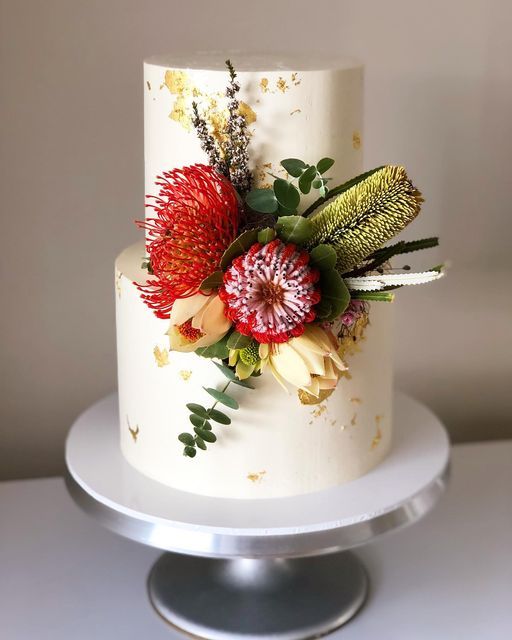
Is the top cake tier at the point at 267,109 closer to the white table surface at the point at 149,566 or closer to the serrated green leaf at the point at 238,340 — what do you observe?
the serrated green leaf at the point at 238,340

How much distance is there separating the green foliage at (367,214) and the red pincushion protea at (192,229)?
0.23 ft

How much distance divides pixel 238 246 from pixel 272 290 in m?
0.04

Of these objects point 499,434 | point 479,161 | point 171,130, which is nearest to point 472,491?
point 499,434

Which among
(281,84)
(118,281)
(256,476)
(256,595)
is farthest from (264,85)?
(256,595)

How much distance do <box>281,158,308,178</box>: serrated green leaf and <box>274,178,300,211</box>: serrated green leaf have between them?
0.01 m

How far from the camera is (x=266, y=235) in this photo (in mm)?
689

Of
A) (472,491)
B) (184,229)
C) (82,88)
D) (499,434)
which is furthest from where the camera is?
(499,434)

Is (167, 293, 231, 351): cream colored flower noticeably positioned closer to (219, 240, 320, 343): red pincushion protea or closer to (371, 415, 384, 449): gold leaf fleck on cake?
(219, 240, 320, 343): red pincushion protea

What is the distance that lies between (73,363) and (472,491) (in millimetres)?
508

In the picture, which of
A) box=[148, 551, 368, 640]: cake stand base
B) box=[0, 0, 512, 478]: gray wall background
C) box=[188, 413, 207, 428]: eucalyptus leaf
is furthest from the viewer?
box=[0, 0, 512, 478]: gray wall background

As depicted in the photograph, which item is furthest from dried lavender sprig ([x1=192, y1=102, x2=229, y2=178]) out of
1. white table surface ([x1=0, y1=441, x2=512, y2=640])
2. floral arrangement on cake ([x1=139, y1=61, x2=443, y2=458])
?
white table surface ([x1=0, y1=441, x2=512, y2=640])

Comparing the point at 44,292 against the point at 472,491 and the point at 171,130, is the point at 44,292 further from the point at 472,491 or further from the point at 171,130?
the point at 472,491

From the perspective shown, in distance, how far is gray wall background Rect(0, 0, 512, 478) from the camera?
1012 millimetres

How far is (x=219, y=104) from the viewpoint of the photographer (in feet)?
2.40
